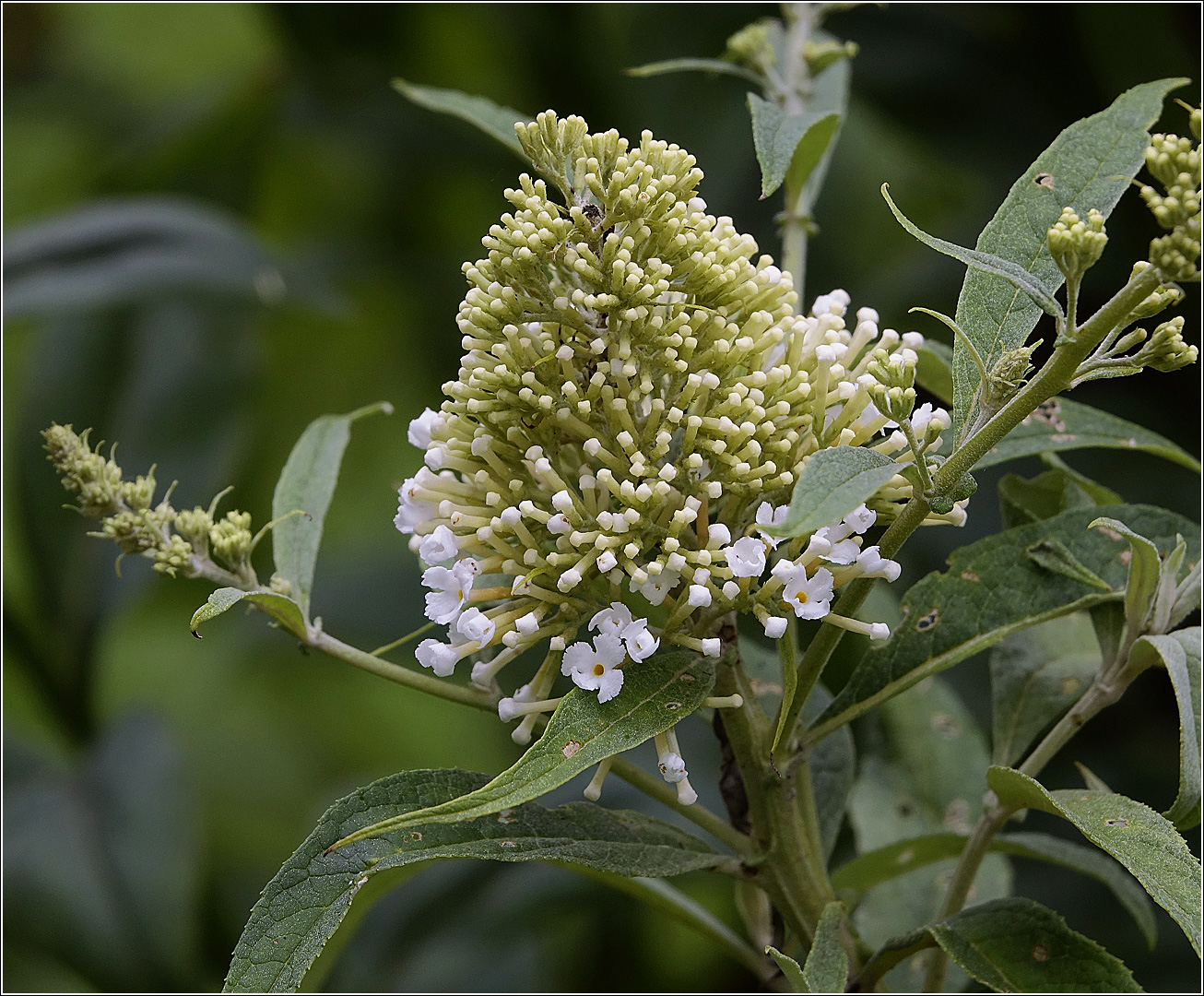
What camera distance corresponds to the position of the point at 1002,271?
0.45m

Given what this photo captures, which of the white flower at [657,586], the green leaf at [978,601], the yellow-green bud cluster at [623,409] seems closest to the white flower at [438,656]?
the yellow-green bud cluster at [623,409]

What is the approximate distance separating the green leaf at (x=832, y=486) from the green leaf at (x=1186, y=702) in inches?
9.6

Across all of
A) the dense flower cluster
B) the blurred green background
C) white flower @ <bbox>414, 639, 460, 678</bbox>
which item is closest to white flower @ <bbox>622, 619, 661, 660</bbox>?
the dense flower cluster

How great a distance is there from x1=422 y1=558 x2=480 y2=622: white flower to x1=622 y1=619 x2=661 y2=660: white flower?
0.09 meters

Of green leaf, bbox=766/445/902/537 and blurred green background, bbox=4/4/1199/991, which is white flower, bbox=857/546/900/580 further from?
blurred green background, bbox=4/4/1199/991

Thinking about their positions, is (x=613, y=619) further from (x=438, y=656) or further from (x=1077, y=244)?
(x=1077, y=244)

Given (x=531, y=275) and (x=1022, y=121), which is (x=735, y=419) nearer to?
(x=531, y=275)

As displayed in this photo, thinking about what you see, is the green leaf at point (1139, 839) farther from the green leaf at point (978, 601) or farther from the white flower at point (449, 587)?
the white flower at point (449, 587)

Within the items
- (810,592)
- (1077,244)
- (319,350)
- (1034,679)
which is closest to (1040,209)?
(1077,244)

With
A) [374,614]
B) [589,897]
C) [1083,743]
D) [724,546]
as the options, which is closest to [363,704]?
[374,614]

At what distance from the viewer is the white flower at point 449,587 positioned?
1.78 feet

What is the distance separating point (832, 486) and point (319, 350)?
155cm

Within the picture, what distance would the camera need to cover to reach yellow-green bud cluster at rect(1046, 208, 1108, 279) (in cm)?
44

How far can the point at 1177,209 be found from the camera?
42 centimetres
